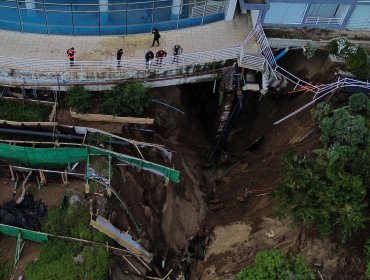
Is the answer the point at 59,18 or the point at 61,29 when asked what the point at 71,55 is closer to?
the point at 61,29

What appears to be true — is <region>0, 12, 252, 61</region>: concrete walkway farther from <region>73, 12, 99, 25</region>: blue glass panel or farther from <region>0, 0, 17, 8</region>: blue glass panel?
<region>0, 0, 17, 8</region>: blue glass panel

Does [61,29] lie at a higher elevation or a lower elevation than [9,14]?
lower

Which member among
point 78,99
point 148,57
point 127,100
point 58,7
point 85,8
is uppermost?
point 85,8

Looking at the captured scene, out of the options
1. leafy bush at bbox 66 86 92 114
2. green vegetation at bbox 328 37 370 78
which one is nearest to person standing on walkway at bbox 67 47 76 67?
leafy bush at bbox 66 86 92 114

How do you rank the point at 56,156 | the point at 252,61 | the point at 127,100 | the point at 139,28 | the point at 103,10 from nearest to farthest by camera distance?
the point at 56,156
the point at 127,100
the point at 103,10
the point at 252,61
the point at 139,28

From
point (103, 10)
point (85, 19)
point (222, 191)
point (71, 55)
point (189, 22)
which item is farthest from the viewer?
point (222, 191)

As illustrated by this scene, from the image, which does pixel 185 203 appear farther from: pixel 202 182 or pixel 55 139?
pixel 55 139

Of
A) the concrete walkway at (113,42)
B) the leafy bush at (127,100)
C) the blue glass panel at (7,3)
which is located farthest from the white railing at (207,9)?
the blue glass panel at (7,3)

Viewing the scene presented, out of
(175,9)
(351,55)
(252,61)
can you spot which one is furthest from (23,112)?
(351,55)
